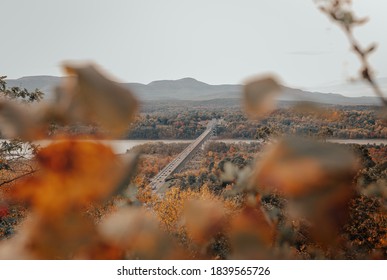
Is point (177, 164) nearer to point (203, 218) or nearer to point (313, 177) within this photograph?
point (203, 218)

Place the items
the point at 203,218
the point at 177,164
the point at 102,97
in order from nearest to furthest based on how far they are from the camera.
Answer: the point at 102,97 → the point at 203,218 → the point at 177,164

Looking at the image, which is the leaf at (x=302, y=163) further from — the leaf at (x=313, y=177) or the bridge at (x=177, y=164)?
the bridge at (x=177, y=164)

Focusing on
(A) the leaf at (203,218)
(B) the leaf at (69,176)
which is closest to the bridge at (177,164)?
(A) the leaf at (203,218)

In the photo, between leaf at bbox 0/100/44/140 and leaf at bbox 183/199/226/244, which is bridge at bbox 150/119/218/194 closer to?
leaf at bbox 183/199/226/244

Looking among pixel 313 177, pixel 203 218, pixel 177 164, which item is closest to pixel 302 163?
pixel 313 177

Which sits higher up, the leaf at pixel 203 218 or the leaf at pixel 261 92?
the leaf at pixel 261 92

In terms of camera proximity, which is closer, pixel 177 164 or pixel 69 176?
pixel 69 176
